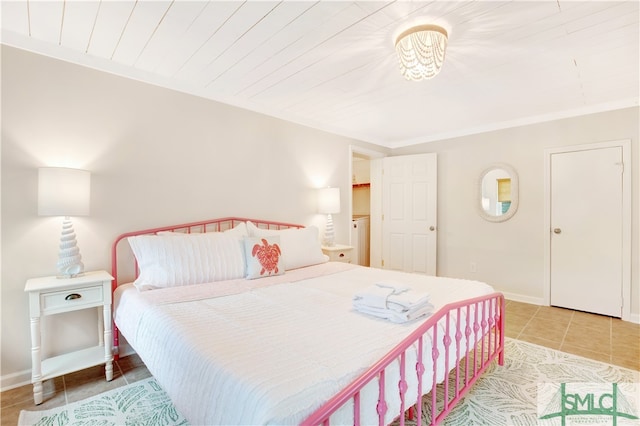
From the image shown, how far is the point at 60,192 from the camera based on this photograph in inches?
78.0

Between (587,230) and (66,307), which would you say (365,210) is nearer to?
(587,230)

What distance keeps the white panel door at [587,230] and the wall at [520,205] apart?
12 centimetres

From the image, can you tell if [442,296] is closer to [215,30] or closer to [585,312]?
[215,30]

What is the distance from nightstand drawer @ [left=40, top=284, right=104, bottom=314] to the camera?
1.91m

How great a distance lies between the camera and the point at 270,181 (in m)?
3.49

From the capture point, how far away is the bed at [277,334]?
102 centimetres

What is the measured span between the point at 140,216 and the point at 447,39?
8.84 feet

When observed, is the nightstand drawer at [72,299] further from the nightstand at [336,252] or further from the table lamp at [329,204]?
the table lamp at [329,204]

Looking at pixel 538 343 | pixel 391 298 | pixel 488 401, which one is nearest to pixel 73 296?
pixel 391 298

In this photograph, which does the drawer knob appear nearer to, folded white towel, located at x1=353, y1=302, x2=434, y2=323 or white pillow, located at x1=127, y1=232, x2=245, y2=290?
white pillow, located at x1=127, y1=232, x2=245, y2=290

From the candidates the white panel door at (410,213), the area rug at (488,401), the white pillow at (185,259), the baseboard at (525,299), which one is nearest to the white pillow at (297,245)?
the white pillow at (185,259)

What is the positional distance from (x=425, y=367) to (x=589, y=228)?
334 cm

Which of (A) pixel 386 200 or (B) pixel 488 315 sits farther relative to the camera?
(A) pixel 386 200

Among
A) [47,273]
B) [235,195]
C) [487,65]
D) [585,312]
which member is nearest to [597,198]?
[585,312]
